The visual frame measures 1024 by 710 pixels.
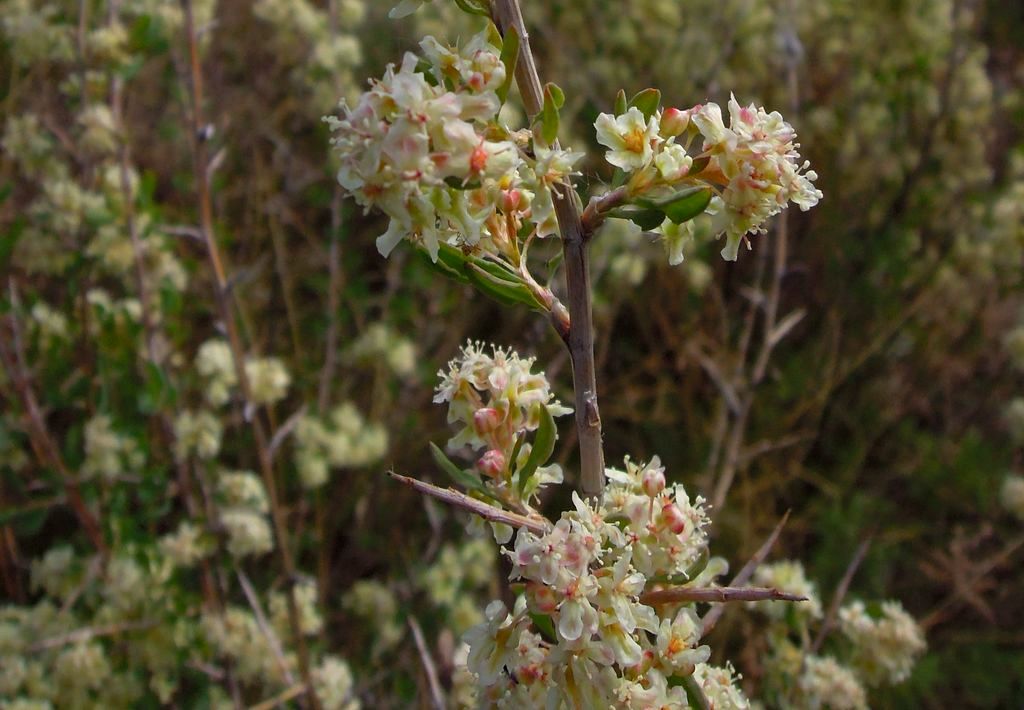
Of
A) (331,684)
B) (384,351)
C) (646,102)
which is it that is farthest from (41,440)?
(646,102)

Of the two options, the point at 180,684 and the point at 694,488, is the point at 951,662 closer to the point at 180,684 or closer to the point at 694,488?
the point at 694,488

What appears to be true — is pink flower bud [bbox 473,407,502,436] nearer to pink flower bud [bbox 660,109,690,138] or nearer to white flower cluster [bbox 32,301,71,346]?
pink flower bud [bbox 660,109,690,138]

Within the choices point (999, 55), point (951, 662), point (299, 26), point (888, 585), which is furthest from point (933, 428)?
point (299, 26)

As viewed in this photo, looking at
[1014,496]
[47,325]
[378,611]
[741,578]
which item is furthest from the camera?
[1014,496]

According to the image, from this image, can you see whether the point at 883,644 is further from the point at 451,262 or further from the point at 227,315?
the point at 227,315

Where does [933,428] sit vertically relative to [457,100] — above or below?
below

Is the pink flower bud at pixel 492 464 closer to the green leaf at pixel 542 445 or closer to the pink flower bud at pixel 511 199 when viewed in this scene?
the green leaf at pixel 542 445

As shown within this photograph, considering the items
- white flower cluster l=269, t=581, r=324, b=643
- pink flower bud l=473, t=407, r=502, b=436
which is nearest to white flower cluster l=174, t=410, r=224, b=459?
white flower cluster l=269, t=581, r=324, b=643
